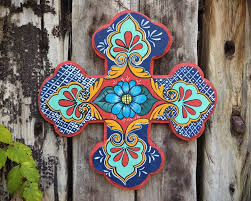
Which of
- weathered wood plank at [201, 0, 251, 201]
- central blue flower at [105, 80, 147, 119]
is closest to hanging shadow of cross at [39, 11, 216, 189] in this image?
central blue flower at [105, 80, 147, 119]

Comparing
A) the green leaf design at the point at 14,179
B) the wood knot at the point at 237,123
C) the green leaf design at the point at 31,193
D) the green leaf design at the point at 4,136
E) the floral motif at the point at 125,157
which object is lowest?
the green leaf design at the point at 31,193

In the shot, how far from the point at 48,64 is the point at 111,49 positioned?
294mm

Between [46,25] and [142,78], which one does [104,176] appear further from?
[46,25]

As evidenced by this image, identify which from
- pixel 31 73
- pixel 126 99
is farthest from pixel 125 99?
pixel 31 73

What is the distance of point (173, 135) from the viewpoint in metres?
1.18

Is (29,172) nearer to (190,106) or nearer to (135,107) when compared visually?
(135,107)

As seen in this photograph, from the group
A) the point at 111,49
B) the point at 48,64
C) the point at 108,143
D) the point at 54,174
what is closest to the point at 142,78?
the point at 111,49

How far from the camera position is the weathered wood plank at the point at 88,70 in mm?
1153

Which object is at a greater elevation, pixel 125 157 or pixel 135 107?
pixel 135 107

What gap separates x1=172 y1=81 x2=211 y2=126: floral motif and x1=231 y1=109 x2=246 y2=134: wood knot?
0.52 ft

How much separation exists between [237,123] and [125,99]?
19.9 inches

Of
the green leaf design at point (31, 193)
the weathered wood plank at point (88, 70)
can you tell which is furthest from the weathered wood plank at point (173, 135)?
the green leaf design at point (31, 193)

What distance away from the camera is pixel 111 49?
3.62 feet

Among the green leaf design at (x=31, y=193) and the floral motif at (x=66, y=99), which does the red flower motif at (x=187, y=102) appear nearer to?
the floral motif at (x=66, y=99)
